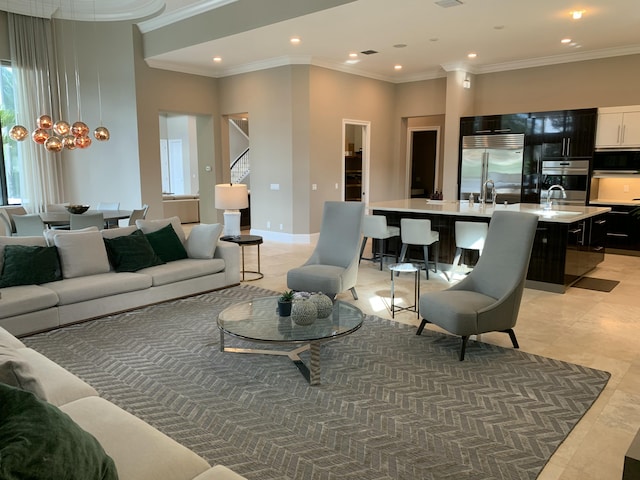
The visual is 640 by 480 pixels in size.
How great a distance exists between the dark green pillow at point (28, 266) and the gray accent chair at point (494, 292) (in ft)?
11.6

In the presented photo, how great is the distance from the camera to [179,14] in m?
8.12

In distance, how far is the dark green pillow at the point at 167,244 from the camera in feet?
18.1

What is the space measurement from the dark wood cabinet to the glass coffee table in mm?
6504

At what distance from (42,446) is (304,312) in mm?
2236

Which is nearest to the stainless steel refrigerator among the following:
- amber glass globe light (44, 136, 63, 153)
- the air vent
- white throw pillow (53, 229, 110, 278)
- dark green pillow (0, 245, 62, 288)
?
the air vent

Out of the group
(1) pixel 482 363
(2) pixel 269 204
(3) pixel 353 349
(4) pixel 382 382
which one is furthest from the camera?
(2) pixel 269 204

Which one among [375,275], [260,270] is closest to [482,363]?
[375,275]

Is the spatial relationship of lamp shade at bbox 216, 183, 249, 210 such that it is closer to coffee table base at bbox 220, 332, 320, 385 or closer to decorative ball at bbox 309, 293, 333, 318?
coffee table base at bbox 220, 332, 320, 385

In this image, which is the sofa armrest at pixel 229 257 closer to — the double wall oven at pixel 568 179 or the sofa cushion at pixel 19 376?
the sofa cushion at pixel 19 376

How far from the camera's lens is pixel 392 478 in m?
2.38

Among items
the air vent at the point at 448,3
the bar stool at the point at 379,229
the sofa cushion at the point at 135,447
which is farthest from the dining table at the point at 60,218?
the sofa cushion at the point at 135,447

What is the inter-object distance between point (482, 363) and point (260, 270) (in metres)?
3.89

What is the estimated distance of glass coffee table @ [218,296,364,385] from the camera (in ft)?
10.8

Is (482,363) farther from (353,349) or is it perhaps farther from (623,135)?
(623,135)
